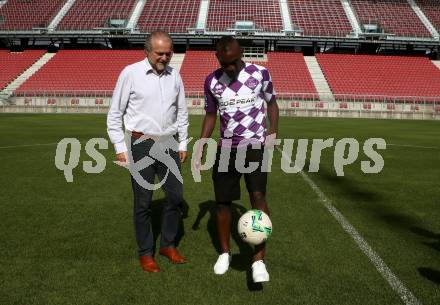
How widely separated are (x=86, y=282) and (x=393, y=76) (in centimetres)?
3824

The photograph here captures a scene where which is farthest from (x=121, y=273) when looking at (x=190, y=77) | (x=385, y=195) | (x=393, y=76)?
(x=393, y=76)

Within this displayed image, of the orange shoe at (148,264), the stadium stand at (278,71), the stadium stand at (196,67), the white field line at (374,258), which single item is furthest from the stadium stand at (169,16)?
the orange shoe at (148,264)

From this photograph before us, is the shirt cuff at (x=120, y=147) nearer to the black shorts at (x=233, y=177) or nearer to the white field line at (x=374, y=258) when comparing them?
the black shorts at (x=233, y=177)

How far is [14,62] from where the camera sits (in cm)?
4197

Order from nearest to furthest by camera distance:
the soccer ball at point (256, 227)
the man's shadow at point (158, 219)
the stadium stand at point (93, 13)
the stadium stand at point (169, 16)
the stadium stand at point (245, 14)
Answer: the soccer ball at point (256, 227), the man's shadow at point (158, 219), the stadium stand at point (245, 14), the stadium stand at point (169, 16), the stadium stand at point (93, 13)

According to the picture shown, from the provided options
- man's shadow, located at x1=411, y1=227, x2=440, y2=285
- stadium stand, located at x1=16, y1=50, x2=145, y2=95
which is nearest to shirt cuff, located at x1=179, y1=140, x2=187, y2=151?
man's shadow, located at x1=411, y1=227, x2=440, y2=285

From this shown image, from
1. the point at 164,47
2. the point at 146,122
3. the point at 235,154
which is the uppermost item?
the point at 164,47

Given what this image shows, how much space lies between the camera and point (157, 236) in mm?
5738

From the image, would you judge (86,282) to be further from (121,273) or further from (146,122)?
(146,122)

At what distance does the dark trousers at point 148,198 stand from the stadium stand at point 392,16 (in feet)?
143

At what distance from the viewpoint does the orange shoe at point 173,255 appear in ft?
15.8

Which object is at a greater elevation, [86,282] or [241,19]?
[241,19]

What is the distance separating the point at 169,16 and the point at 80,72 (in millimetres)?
12172

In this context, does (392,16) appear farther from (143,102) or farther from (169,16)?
(143,102)
